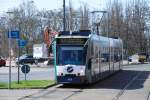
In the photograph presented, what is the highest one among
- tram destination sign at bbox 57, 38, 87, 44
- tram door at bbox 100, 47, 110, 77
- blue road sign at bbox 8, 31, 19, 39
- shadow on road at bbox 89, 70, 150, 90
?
blue road sign at bbox 8, 31, 19, 39

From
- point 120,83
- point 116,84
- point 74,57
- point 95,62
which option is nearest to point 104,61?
point 120,83

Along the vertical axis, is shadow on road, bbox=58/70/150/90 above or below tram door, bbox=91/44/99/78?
below

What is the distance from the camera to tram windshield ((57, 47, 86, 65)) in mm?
29422

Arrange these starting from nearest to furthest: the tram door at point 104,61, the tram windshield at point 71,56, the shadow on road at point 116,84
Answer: the tram windshield at point 71,56, the shadow on road at point 116,84, the tram door at point 104,61

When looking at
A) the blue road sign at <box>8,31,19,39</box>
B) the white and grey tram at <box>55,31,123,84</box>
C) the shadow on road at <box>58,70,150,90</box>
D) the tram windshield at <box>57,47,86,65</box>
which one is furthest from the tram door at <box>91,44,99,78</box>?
the blue road sign at <box>8,31,19,39</box>

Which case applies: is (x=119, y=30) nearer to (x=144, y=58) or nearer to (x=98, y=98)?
(x=144, y=58)

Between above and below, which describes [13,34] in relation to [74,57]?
above

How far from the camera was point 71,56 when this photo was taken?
29578 millimetres

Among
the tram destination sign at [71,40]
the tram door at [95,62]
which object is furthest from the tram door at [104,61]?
the tram destination sign at [71,40]

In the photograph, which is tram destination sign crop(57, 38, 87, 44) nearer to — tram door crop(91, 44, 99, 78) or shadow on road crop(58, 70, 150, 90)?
tram door crop(91, 44, 99, 78)

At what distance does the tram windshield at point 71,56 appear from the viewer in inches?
1158

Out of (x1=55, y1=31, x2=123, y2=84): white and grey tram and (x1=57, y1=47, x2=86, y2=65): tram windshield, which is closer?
(x1=55, y1=31, x2=123, y2=84): white and grey tram

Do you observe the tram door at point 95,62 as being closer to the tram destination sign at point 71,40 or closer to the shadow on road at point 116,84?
the shadow on road at point 116,84

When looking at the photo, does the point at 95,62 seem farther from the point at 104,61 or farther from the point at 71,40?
the point at 104,61
